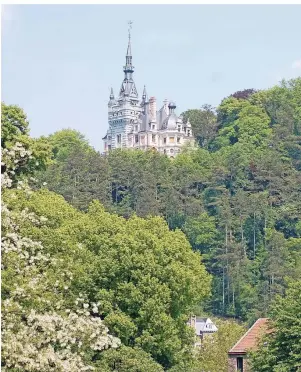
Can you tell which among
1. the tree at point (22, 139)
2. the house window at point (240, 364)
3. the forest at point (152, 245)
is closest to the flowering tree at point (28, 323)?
the forest at point (152, 245)

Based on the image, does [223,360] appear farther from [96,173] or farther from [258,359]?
[96,173]

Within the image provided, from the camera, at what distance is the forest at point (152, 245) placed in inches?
1006

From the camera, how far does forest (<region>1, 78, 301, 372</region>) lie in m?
25.5

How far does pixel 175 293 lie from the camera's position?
56.9 m

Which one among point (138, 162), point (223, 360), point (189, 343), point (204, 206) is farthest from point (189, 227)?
point (189, 343)

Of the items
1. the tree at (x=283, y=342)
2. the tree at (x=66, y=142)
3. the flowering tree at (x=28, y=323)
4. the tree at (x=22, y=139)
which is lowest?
the tree at (x=283, y=342)

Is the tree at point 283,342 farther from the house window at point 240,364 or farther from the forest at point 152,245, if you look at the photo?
the house window at point 240,364

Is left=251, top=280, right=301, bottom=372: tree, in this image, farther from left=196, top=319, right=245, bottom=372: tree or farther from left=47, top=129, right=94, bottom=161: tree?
left=47, top=129, right=94, bottom=161: tree

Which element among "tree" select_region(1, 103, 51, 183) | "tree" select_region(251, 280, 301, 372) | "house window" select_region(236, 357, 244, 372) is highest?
"tree" select_region(1, 103, 51, 183)

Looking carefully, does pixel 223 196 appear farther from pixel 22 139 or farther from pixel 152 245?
pixel 22 139

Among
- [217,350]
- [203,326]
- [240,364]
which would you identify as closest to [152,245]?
[240,364]

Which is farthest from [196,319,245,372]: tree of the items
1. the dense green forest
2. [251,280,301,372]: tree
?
the dense green forest

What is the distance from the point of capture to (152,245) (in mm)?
58312

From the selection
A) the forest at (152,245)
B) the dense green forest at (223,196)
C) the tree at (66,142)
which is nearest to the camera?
the forest at (152,245)
